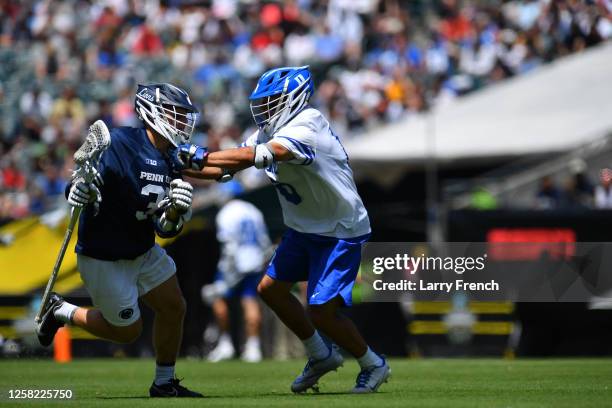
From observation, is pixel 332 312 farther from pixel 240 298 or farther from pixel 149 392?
pixel 240 298

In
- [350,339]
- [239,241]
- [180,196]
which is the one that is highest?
[180,196]

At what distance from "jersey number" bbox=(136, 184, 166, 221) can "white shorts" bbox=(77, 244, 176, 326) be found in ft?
0.98

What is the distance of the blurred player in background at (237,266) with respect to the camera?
15062mm

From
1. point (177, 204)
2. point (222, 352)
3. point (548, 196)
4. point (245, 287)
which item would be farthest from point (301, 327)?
point (548, 196)

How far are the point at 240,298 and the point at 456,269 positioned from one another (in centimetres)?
380

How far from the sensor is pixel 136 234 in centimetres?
873

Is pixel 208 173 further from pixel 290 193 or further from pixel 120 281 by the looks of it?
pixel 120 281

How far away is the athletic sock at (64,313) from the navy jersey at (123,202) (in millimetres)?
440

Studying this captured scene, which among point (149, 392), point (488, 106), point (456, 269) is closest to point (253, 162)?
point (149, 392)

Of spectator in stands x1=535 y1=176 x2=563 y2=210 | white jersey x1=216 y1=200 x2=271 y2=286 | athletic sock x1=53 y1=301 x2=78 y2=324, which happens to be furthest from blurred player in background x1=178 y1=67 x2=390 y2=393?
spectator in stands x1=535 y1=176 x2=563 y2=210

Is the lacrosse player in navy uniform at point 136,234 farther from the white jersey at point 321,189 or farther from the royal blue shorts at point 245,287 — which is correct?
the royal blue shorts at point 245,287

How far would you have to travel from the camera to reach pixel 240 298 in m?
15.5

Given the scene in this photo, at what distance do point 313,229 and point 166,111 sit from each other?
1.31 m

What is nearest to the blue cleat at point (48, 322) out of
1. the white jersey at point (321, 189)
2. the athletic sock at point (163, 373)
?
the athletic sock at point (163, 373)
